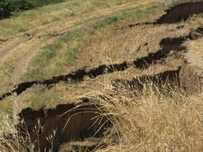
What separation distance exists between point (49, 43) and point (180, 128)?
8281 millimetres

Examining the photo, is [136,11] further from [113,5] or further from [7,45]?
[7,45]

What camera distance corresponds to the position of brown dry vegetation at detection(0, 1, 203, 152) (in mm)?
5898

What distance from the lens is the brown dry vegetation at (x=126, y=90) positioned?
590 cm

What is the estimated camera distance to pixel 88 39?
44.1 feet

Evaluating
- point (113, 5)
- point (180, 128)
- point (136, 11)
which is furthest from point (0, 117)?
point (113, 5)

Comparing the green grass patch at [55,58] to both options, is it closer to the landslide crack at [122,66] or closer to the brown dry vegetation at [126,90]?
the brown dry vegetation at [126,90]

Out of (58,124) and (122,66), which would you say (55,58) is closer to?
A: (122,66)

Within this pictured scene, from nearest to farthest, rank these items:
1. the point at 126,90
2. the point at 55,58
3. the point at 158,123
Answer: the point at 158,123, the point at 126,90, the point at 55,58

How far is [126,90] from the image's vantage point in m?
6.86

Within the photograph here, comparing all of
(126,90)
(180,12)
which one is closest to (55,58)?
(126,90)

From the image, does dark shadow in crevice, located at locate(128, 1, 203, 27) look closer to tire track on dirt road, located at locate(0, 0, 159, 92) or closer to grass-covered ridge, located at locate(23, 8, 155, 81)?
grass-covered ridge, located at locate(23, 8, 155, 81)

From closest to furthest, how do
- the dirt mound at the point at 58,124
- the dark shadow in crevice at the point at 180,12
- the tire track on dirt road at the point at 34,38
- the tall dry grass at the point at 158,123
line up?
the tall dry grass at the point at 158,123
the dirt mound at the point at 58,124
the tire track on dirt road at the point at 34,38
the dark shadow in crevice at the point at 180,12

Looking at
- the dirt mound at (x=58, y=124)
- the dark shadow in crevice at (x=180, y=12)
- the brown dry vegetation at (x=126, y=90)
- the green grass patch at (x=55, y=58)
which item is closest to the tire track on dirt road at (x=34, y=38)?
the green grass patch at (x=55, y=58)

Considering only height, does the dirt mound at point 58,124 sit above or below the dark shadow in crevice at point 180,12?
below
